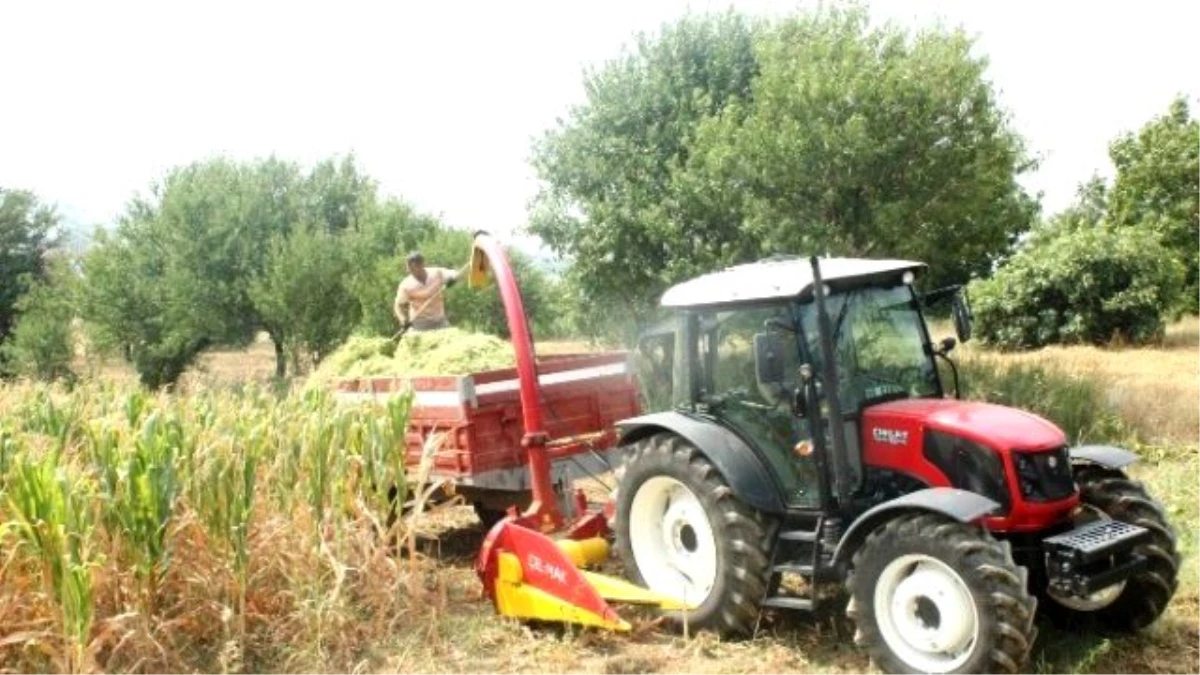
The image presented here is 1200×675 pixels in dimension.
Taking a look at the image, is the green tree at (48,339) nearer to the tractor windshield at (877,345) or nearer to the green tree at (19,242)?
the green tree at (19,242)

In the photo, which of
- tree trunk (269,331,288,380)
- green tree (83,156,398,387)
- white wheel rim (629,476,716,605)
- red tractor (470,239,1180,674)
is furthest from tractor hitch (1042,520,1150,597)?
tree trunk (269,331,288,380)

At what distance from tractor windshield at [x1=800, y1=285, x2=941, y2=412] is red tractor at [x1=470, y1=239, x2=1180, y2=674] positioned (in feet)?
0.03

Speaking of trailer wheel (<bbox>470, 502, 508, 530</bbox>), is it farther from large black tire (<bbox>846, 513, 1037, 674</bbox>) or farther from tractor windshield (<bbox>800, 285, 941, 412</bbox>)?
large black tire (<bbox>846, 513, 1037, 674</bbox>)

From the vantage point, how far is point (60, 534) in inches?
173

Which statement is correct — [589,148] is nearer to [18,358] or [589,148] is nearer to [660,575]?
[660,575]

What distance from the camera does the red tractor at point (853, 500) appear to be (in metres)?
4.21

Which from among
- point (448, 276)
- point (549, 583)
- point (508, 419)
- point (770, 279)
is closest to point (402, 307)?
point (448, 276)

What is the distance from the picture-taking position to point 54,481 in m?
4.48

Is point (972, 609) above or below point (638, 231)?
below

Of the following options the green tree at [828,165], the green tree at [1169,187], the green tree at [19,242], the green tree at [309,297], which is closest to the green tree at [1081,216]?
the green tree at [1169,187]

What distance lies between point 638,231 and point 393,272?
22.4ft

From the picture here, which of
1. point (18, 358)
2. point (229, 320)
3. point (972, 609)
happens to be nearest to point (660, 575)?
point (972, 609)

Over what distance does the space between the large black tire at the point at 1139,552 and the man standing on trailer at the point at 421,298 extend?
5339 mm

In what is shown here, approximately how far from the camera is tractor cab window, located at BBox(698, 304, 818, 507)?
479 centimetres
